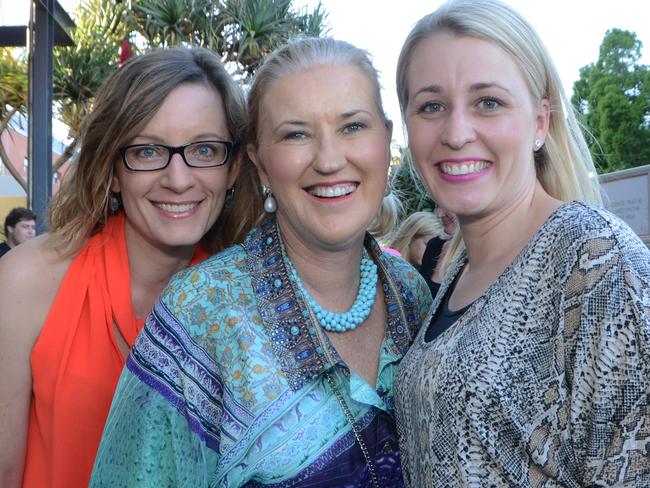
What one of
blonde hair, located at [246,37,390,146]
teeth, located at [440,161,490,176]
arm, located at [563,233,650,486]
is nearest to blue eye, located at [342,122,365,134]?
blonde hair, located at [246,37,390,146]

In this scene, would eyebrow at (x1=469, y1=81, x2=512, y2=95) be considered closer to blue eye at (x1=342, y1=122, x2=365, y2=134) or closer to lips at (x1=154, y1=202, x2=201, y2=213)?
blue eye at (x1=342, y1=122, x2=365, y2=134)

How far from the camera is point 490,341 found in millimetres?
1714

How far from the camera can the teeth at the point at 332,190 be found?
2.17 metres

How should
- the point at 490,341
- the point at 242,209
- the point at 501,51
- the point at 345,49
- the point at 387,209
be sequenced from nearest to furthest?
the point at 490,341
the point at 501,51
the point at 345,49
the point at 242,209
the point at 387,209

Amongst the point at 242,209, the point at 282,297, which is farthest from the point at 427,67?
the point at 242,209

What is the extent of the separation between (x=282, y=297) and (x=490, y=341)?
68 cm

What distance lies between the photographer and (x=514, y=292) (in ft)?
5.72

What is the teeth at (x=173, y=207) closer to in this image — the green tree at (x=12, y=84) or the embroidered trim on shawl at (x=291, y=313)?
the embroidered trim on shawl at (x=291, y=313)

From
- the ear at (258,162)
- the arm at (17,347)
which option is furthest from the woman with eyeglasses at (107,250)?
the ear at (258,162)

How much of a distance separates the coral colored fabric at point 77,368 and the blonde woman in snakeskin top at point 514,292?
1.03m

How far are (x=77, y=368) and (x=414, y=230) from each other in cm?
489

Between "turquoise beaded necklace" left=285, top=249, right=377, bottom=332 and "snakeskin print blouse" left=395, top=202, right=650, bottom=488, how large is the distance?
1.37 feet

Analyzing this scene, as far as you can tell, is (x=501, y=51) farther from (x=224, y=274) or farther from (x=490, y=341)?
(x=224, y=274)

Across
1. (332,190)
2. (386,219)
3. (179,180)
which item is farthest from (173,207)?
(386,219)
